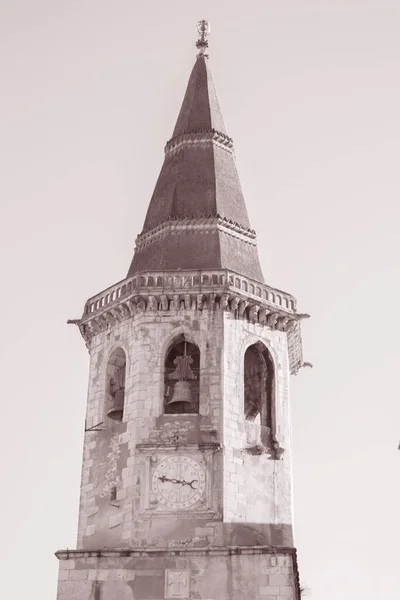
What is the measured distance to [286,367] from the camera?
3080 centimetres

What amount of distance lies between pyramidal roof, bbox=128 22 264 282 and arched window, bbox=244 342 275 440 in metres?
2.30

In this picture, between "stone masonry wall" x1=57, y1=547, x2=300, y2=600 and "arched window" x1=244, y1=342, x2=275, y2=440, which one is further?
"arched window" x1=244, y1=342, x2=275, y2=440

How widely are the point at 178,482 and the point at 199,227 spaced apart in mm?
7453

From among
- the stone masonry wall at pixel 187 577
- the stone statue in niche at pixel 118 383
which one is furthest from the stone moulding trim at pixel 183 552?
the stone statue in niche at pixel 118 383

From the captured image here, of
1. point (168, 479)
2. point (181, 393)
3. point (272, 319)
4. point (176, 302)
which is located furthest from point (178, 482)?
point (272, 319)

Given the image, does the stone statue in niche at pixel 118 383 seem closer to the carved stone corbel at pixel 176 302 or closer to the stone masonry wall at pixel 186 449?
the stone masonry wall at pixel 186 449

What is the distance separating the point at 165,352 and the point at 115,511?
4.11 metres

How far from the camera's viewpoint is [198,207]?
32.8 metres

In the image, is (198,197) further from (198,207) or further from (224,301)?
(224,301)

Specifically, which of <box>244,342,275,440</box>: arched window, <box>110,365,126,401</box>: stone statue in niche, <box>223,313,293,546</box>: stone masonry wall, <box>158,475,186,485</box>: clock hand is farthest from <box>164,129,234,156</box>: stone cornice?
<box>158,475,186,485</box>: clock hand

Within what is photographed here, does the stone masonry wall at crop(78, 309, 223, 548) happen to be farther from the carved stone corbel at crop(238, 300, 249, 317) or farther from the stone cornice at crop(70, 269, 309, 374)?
the carved stone corbel at crop(238, 300, 249, 317)

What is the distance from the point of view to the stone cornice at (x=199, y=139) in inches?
1362

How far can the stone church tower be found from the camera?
26.9 m

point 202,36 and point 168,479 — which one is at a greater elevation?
point 202,36
